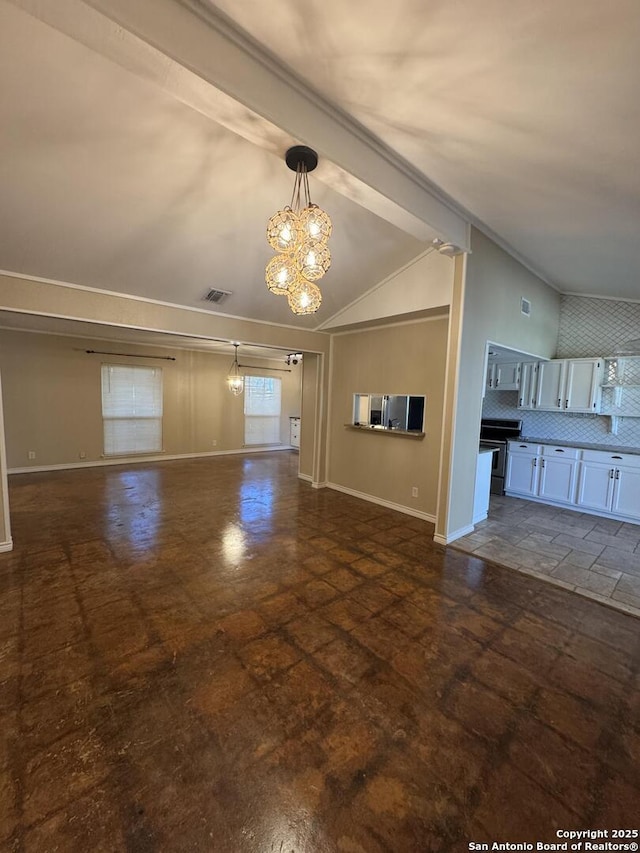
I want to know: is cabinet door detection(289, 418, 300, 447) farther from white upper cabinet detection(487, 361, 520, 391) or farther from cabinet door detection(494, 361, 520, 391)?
cabinet door detection(494, 361, 520, 391)

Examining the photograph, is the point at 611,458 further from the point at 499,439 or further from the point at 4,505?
the point at 4,505

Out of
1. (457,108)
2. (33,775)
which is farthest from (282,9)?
(33,775)

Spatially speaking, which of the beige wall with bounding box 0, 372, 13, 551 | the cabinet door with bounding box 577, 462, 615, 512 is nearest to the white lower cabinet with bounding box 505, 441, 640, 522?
the cabinet door with bounding box 577, 462, 615, 512

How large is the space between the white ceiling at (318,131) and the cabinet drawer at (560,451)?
2408 mm

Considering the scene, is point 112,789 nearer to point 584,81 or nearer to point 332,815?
point 332,815

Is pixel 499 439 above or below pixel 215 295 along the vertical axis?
below

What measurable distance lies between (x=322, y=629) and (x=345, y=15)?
10.6ft

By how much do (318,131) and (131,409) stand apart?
270 inches

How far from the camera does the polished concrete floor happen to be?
1.30 metres

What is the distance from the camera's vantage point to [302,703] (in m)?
1.79

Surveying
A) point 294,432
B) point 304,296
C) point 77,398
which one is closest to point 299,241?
point 304,296

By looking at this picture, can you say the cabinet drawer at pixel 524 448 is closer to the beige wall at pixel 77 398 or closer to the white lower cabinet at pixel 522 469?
the white lower cabinet at pixel 522 469

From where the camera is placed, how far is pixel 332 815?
1.31 m

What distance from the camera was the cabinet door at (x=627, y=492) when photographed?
4426mm
